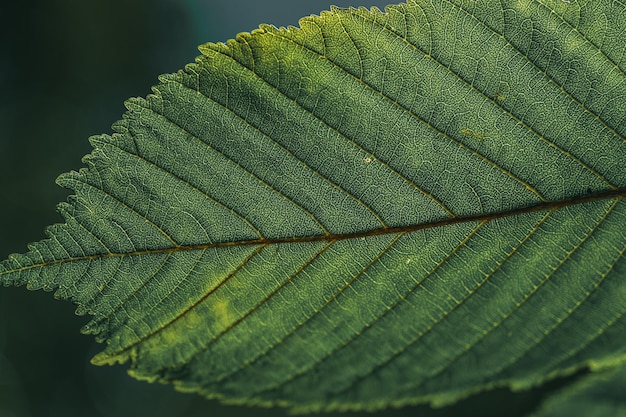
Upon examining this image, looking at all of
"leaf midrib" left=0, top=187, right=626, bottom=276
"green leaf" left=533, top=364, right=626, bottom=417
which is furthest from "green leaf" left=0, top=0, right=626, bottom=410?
"green leaf" left=533, top=364, right=626, bottom=417

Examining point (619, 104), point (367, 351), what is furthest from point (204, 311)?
point (619, 104)

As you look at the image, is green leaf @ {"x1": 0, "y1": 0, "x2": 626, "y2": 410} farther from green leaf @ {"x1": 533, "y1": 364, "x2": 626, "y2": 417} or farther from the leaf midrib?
green leaf @ {"x1": 533, "y1": 364, "x2": 626, "y2": 417}

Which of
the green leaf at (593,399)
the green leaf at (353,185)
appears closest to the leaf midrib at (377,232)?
the green leaf at (353,185)

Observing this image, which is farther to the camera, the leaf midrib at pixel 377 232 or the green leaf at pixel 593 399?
the leaf midrib at pixel 377 232

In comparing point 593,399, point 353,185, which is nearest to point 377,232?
point 353,185

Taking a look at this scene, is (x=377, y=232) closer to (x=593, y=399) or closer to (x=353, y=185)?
(x=353, y=185)

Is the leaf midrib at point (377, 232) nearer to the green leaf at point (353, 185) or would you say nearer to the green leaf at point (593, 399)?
the green leaf at point (353, 185)
